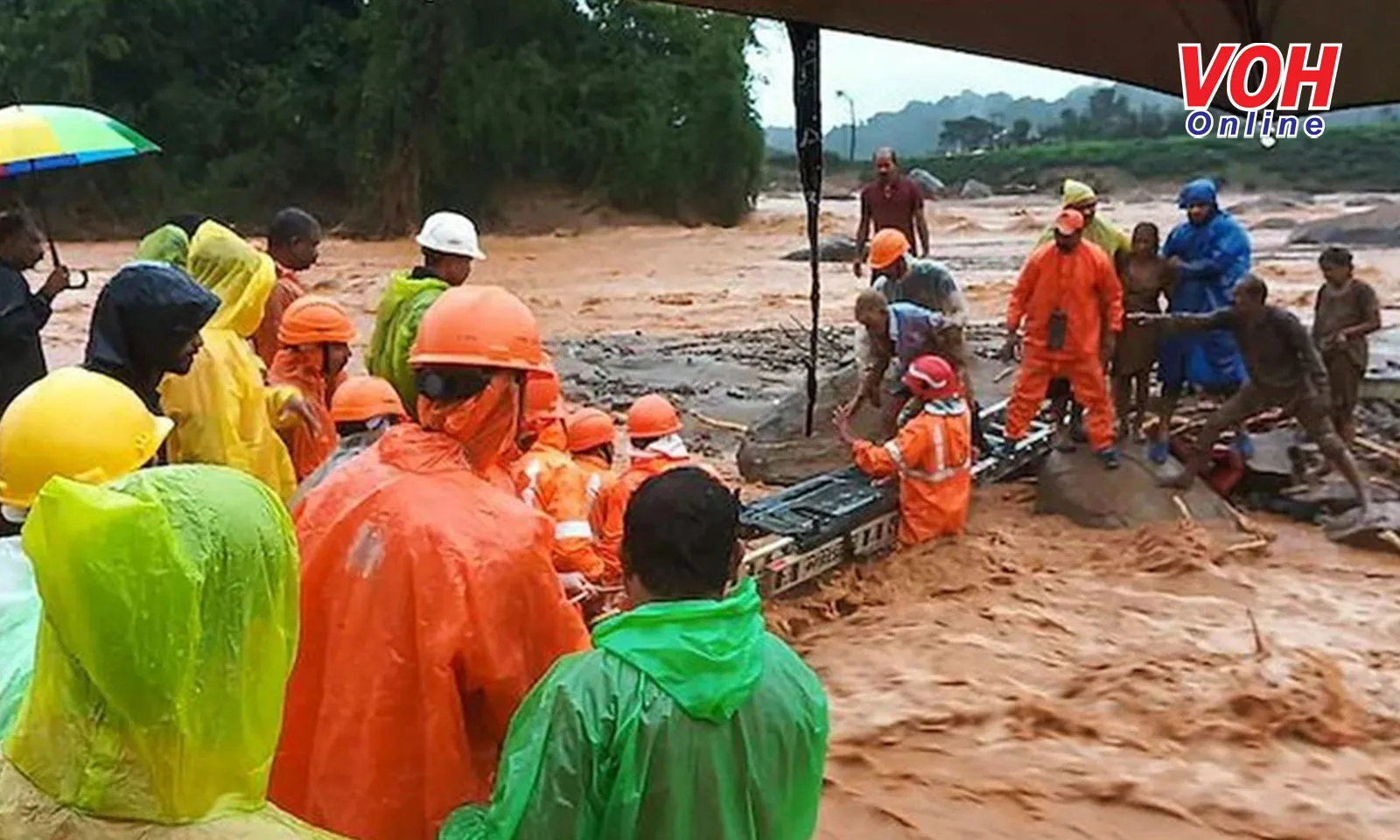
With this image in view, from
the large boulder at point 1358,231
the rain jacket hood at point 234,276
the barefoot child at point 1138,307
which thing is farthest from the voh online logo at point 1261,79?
the large boulder at point 1358,231

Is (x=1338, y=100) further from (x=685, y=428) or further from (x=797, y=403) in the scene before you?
(x=685, y=428)

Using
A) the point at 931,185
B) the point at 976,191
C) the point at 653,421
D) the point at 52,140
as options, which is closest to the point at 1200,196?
the point at 653,421

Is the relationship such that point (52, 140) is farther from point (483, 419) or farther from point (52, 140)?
point (483, 419)

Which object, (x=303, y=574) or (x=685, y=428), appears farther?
(x=685, y=428)

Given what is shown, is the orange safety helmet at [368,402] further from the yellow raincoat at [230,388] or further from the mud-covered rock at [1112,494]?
the mud-covered rock at [1112,494]

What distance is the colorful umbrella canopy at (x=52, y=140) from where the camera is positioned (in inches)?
255

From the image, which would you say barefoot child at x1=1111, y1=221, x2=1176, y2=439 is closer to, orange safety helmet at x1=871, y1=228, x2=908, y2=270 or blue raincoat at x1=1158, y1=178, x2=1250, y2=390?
blue raincoat at x1=1158, y1=178, x2=1250, y2=390

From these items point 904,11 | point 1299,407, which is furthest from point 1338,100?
point 1299,407

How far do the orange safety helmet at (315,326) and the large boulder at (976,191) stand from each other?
35.1m

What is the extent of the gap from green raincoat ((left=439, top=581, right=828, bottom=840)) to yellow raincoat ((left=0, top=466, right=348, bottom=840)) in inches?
15.4

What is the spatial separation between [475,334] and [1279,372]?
6.29 metres

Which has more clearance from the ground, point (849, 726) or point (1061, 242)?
point (1061, 242)

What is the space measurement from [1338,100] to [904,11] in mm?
1095

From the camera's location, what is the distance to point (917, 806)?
4.65 metres
